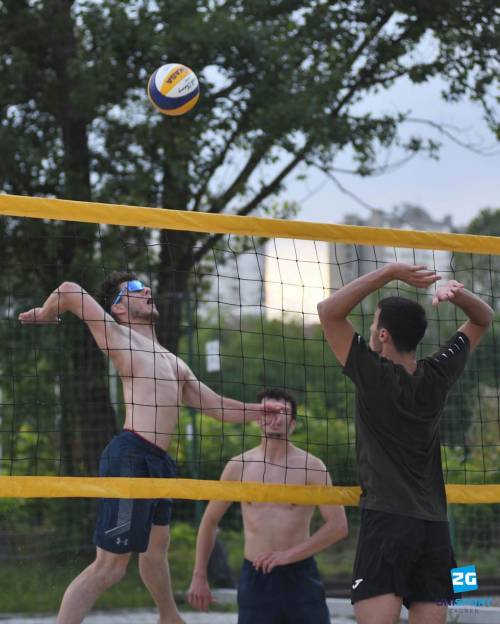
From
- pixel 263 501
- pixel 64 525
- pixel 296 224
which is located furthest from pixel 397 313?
pixel 64 525

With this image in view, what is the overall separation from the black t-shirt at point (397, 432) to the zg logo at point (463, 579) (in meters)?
0.32

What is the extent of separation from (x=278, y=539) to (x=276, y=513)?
150 millimetres

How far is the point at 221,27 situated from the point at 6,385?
445cm

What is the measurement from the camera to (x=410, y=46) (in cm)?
1066

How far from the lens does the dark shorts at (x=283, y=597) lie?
16.7ft

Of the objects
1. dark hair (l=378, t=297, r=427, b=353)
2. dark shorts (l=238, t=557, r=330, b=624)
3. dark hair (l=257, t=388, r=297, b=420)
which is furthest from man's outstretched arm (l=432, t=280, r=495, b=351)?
dark shorts (l=238, t=557, r=330, b=624)

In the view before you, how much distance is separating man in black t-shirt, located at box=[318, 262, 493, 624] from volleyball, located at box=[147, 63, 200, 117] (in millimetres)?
2634

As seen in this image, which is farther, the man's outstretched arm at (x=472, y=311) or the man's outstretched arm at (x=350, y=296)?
the man's outstretched arm at (x=472, y=311)

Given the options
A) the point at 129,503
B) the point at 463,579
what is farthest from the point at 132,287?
the point at 463,579

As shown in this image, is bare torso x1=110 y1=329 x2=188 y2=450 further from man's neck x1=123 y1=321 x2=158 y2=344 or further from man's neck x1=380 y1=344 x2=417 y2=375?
man's neck x1=380 y1=344 x2=417 y2=375

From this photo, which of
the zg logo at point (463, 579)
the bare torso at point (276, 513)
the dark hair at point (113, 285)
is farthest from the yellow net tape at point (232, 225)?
the zg logo at point (463, 579)

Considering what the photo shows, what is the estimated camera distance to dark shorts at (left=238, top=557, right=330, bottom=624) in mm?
5082

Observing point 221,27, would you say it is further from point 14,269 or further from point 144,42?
point 14,269

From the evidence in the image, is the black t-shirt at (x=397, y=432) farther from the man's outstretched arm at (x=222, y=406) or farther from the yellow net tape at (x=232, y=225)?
the man's outstretched arm at (x=222, y=406)
